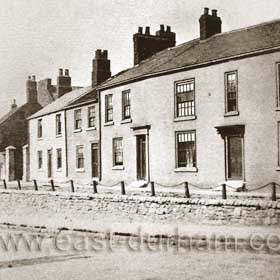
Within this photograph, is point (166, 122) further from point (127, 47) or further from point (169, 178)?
point (127, 47)

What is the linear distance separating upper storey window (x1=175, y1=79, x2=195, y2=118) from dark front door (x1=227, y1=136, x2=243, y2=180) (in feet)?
3.91

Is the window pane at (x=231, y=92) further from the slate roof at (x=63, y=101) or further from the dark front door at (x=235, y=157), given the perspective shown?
the slate roof at (x=63, y=101)

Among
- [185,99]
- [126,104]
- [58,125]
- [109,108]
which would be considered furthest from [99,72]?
[185,99]

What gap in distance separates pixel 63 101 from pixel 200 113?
5788 millimetres

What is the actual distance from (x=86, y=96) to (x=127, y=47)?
5930 mm

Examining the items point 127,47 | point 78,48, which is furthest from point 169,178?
point 78,48

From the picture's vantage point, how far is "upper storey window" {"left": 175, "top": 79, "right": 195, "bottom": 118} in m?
9.76

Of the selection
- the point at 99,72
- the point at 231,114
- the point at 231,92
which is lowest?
the point at 231,114

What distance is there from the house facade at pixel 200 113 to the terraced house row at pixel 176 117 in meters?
0.02

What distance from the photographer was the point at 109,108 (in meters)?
12.1

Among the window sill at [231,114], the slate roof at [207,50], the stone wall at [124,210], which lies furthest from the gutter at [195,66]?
the stone wall at [124,210]

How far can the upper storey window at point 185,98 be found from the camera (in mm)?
9758

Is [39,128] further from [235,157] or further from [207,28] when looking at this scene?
[235,157]

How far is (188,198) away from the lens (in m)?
7.43
